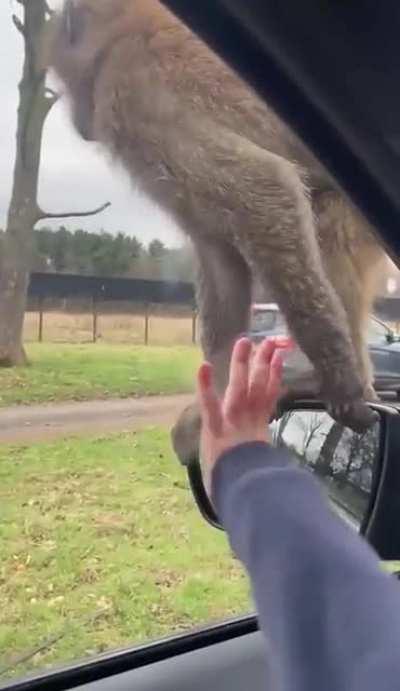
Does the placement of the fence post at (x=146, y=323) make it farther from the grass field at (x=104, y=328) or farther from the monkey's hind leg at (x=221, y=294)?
the monkey's hind leg at (x=221, y=294)

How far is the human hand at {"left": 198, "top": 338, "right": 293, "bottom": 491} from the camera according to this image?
3.73 ft

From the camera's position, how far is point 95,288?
1930 millimetres

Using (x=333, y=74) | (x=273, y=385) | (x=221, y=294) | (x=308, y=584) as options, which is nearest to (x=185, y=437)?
(x=221, y=294)

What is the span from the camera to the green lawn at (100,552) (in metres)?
1.92

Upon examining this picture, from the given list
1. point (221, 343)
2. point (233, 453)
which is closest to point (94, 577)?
point (221, 343)

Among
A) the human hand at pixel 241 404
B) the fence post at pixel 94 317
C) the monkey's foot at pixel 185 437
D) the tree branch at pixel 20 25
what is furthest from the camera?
the fence post at pixel 94 317

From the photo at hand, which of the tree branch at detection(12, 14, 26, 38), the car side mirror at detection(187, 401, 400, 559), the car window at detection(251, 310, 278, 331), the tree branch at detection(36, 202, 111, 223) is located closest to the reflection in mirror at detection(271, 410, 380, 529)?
the car side mirror at detection(187, 401, 400, 559)

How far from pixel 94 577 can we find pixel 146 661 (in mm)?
208

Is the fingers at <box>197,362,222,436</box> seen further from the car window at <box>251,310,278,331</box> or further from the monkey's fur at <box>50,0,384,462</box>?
the car window at <box>251,310,278,331</box>

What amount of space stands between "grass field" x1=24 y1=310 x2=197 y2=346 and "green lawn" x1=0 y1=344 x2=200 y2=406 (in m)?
0.02

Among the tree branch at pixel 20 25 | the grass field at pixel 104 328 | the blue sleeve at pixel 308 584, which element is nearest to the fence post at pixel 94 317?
the grass field at pixel 104 328

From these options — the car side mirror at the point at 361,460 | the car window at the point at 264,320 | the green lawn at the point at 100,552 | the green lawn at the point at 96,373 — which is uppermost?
the car window at the point at 264,320

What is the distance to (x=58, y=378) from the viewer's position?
6.45ft

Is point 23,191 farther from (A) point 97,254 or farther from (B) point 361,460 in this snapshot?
(B) point 361,460
